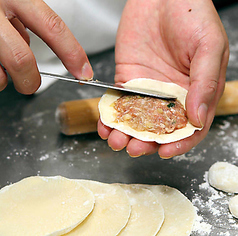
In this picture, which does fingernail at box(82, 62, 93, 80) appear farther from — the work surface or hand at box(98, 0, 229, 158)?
the work surface

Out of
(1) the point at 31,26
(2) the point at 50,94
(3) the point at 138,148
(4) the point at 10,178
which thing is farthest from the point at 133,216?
(2) the point at 50,94

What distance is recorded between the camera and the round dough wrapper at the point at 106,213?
147 centimetres

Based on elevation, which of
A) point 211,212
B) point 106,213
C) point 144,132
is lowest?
point 211,212

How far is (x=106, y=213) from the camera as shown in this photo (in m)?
1.55

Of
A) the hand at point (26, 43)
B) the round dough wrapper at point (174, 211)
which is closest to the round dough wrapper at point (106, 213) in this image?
the round dough wrapper at point (174, 211)

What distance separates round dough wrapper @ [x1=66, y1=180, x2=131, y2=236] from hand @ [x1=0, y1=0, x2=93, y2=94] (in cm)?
66

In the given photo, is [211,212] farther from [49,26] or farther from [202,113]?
[49,26]

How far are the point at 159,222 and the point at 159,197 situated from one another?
20cm

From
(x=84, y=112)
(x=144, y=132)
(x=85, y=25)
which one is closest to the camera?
(x=144, y=132)

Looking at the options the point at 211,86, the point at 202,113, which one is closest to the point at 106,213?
the point at 202,113

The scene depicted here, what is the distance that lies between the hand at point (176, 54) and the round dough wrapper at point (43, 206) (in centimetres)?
33

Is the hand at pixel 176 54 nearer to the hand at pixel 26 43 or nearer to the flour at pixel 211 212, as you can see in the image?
the flour at pixel 211 212

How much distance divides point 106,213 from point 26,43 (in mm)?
897

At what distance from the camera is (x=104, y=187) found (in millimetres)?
1715
